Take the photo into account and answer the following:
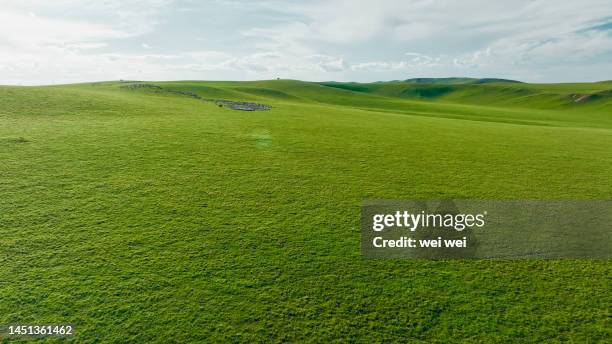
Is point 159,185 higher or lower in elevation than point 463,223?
higher

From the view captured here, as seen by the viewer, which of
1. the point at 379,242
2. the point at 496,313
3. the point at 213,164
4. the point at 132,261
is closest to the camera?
the point at 496,313

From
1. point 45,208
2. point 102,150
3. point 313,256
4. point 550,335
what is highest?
point 102,150

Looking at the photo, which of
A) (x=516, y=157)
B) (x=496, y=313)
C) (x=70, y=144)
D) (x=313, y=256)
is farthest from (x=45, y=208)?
(x=516, y=157)

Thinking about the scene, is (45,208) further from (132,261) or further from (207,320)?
(207,320)

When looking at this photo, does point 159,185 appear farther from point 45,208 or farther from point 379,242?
point 379,242

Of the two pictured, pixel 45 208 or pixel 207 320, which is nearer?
pixel 207 320

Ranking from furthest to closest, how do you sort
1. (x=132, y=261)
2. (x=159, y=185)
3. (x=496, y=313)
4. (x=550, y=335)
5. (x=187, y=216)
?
(x=159, y=185), (x=187, y=216), (x=132, y=261), (x=496, y=313), (x=550, y=335)
